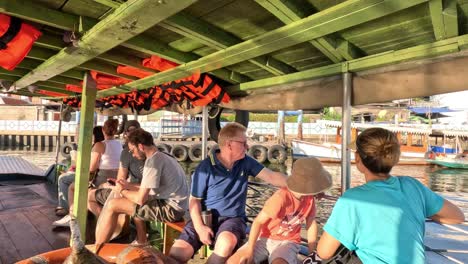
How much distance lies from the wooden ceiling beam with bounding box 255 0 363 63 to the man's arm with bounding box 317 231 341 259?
1.29 meters

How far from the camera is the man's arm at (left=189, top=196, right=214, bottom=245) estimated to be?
2795 millimetres

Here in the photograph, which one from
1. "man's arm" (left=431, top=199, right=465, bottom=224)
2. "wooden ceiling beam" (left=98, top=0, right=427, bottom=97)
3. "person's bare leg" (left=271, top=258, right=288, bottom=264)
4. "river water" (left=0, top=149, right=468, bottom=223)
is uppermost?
"wooden ceiling beam" (left=98, top=0, right=427, bottom=97)

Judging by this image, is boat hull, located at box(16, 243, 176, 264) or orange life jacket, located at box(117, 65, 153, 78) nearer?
boat hull, located at box(16, 243, 176, 264)

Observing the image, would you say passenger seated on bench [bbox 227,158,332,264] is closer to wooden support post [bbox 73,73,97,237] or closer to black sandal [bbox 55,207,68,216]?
wooden support post [bbox 73,73,97,237]

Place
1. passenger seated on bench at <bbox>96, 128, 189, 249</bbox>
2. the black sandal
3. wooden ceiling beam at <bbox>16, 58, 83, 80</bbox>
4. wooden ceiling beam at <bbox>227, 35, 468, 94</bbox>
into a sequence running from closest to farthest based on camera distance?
wooden ceiling beam at <bbox>227, 35, 468, 94</bbox> → passenger seated on bench at <bbox>96, 128, 189, 249</bbox> → wooden ceiling beam at <bbox>16, 58, 83, 80</bbox> → the black sandal

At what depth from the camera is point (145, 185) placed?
3.32 metres

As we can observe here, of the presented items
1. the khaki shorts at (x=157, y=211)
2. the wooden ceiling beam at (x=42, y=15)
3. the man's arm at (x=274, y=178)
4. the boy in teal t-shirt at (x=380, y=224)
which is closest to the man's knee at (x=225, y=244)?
the man's arm at (x=274, y=178)

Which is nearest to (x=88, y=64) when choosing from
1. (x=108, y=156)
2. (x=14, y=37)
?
(x=14, y=37)

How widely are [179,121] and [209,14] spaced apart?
3085 cm

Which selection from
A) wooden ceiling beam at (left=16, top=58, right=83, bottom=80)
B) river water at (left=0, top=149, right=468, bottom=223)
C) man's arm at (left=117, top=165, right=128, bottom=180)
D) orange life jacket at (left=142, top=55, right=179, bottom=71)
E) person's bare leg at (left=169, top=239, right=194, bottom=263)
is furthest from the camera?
river water at (left=0, top=149, right=468, bottom=223)

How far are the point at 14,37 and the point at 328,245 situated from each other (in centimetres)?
252

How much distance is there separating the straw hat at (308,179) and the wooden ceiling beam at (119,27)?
4.62 feet

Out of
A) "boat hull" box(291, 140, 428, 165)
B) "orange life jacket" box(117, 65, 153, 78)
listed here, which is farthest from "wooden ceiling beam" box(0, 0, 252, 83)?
"boat hull" box(291, 140, 428, 165)

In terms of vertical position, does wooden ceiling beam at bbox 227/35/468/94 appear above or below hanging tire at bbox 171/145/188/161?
above
